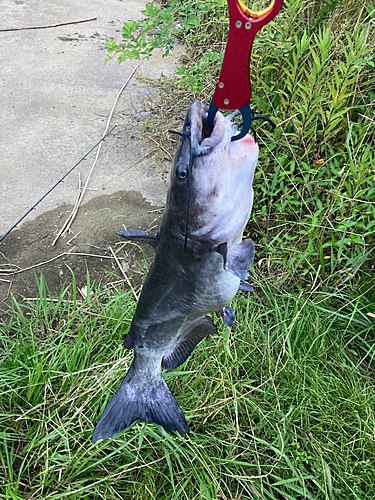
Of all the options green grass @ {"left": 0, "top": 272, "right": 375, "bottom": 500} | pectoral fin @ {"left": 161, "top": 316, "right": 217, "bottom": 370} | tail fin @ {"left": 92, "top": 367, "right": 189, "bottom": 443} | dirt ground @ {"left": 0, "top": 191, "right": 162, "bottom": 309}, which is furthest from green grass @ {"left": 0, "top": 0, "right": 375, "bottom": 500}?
pectoral fin @ {"left": 161, "top": 316, "right": 217, "bottom": 370}

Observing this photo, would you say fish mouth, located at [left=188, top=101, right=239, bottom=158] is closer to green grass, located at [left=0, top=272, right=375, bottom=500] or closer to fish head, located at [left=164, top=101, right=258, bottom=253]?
fish head, located at [left=164, top=101, right=258, bottom=253]

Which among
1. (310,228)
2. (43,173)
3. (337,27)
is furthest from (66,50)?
(310,228)

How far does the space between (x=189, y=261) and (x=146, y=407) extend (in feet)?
2.08

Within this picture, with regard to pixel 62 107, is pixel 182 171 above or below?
above

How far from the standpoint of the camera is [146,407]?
132 cm

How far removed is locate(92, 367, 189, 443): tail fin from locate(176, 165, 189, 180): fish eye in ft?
2.49

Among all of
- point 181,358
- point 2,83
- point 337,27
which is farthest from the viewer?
point 2,83

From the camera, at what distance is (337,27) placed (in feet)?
8.34

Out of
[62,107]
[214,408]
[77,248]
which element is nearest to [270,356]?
[214,408]

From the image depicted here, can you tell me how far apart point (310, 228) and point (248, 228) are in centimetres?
48

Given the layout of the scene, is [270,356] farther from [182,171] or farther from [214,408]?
[182,171]

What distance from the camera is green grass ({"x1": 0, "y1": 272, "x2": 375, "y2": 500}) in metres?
1.67

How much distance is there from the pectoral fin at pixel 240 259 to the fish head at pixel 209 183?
3cm

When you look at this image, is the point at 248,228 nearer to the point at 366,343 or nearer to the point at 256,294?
the point at 256,294
